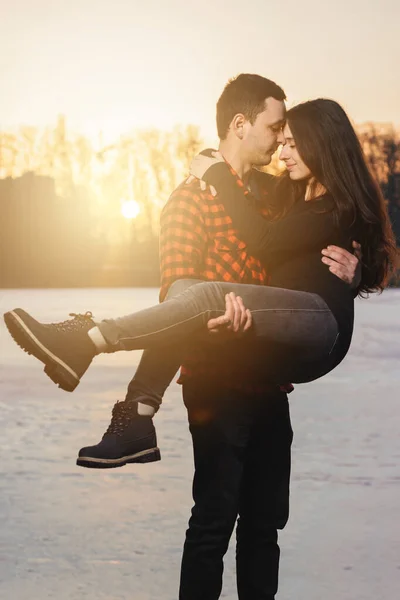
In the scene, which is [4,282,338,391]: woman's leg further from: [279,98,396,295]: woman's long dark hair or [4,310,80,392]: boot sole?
[279,98,396,295]: woman's long dark hair

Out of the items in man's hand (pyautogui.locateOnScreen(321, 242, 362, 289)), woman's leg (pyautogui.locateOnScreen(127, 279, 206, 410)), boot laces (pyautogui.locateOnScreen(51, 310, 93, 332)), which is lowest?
woman's leg (pyautogui.locateOnScreen(127, 279, 206, 410))

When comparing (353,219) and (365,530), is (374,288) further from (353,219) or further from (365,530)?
(365,530)

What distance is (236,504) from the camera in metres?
4.98

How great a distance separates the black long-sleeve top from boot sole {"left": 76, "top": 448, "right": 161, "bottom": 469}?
839mm

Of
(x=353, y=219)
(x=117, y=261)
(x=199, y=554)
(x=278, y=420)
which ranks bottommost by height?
(x=117, y=261)

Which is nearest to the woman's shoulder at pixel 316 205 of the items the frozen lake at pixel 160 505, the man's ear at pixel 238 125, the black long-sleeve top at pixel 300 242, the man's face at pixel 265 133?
the black long-sleeve top at pixel 300 242

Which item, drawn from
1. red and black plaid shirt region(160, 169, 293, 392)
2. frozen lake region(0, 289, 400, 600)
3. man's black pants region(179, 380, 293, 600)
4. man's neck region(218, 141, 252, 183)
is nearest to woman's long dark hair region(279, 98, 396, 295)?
man's neck region(218, 141, 252, 183)

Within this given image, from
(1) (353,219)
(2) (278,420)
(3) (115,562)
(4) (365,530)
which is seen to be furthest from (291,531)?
(1) (353,219)

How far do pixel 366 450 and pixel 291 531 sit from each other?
2754 mm

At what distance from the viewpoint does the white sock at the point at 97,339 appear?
447 centimetres

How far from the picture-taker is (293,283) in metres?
4.86

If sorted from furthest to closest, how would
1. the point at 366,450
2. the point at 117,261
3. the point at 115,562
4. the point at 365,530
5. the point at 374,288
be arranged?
the point at 117,261 → the point at 366,450 → the point at 365,530 → the point at 115,562 → the point at 374,288

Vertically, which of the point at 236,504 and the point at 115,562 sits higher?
the point at 236,504

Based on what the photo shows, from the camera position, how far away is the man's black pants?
194 inches
